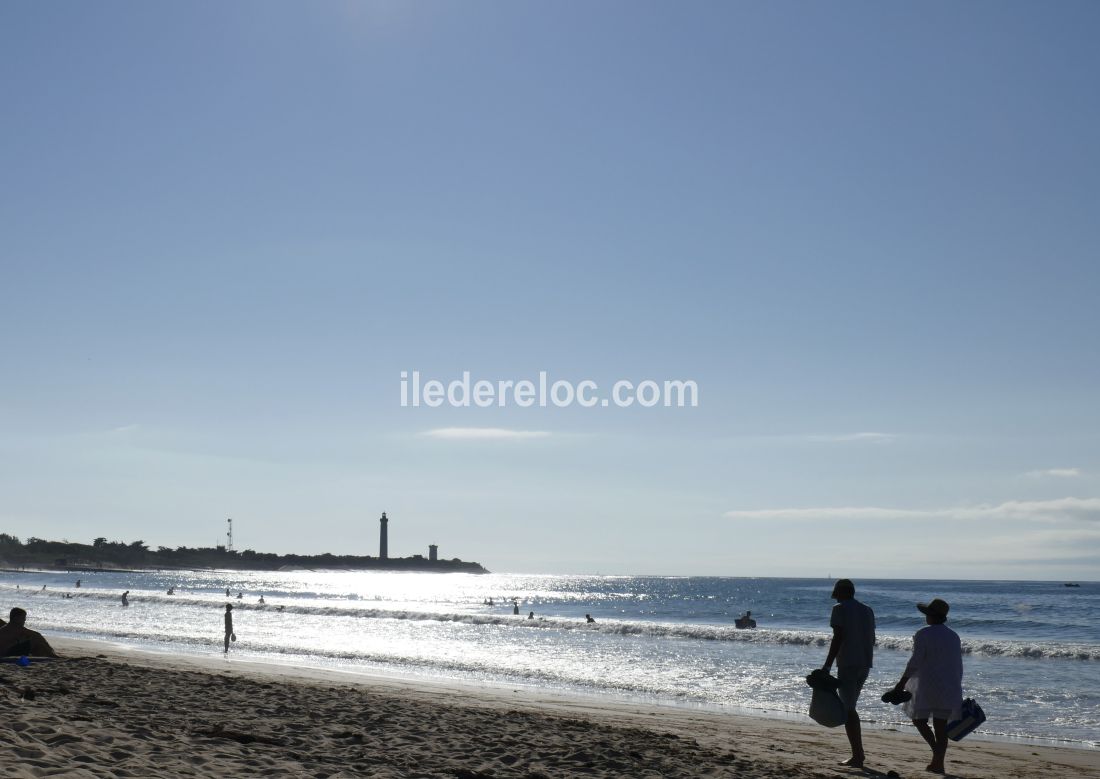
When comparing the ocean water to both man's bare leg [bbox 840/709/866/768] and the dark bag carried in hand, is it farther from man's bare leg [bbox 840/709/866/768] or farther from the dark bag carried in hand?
the dark bag carried in hand

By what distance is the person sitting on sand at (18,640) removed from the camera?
14766mm

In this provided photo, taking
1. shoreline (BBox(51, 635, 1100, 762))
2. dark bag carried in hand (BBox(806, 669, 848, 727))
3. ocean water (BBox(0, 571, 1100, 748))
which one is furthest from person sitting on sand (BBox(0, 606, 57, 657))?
dark bag carried in hand (BBox(806, 669, 848, 727))

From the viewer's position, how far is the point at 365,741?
351 inches

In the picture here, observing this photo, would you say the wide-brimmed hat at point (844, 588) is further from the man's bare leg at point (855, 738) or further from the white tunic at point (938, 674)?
the man's bare leg at point (855, 738)

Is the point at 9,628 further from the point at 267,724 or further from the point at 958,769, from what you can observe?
the point at 958,769

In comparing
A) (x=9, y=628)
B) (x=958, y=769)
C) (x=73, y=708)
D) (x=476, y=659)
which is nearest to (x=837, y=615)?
(x=958, y=769)

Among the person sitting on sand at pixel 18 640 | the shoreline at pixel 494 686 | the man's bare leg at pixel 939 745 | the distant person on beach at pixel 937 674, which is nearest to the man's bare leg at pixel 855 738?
the distant person on beach at pixel 937 674

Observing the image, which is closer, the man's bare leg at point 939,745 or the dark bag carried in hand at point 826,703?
the dark bag carried in hand at point 826,703

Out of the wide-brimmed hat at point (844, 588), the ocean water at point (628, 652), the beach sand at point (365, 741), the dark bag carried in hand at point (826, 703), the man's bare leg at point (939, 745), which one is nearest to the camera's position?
the beach sand at point (365, 741)

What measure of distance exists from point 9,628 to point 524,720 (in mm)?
8908

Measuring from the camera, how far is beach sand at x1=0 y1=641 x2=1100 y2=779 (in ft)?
23.8

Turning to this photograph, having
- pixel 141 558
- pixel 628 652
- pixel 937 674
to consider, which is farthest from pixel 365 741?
pixel 141 558

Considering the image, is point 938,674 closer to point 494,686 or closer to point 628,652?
point 494,686

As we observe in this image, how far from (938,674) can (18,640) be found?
13558mm
